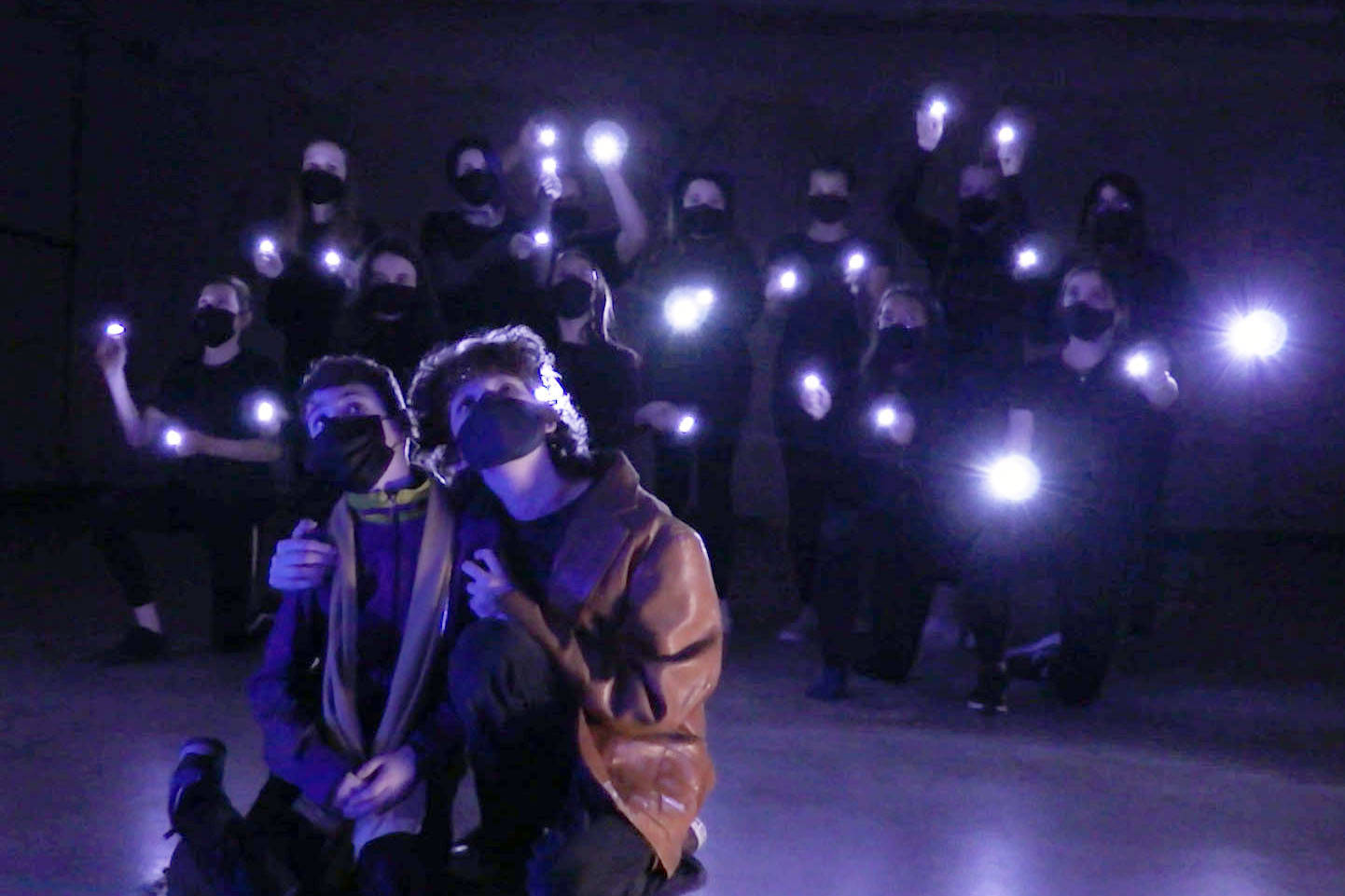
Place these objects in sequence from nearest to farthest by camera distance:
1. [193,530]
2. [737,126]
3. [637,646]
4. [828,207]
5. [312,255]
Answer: [637,646] < [193,530] < [312,255] < [828,207] < [737,126]

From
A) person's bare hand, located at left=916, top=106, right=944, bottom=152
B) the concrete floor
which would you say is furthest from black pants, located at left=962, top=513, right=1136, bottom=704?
person's bare hand, located at left=916, top=106, right=944, bottom=152

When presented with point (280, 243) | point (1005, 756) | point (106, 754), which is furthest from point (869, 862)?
point (280, 243)

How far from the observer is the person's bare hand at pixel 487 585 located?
2.85 meters

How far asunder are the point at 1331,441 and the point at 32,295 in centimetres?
850

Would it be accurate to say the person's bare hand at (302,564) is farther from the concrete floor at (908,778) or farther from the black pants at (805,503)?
the black pants at (805,503)

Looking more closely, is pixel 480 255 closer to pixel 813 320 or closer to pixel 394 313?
pixel 394 313

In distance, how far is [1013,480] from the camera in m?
5.38

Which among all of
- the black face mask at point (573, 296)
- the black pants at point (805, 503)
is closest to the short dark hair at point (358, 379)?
the black face mask at point (573, 296)

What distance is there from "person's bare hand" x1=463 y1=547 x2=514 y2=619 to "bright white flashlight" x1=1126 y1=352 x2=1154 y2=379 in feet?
11.3

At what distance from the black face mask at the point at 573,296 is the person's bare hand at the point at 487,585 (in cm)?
287

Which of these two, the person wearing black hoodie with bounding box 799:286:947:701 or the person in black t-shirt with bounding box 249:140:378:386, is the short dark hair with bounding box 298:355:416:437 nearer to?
the person wearing black hoodie with bounding box 799:286:947:701

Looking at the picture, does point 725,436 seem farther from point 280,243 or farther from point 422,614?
point 422,614

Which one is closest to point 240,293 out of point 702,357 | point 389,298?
point 389,298

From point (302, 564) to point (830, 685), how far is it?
9.16ft
